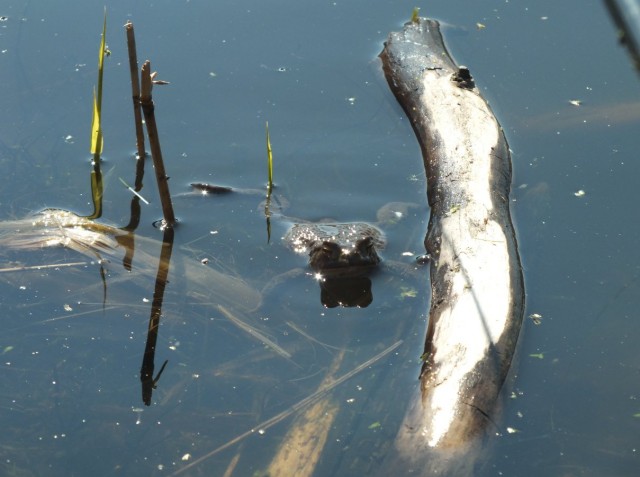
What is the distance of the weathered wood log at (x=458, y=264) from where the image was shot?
363 cm

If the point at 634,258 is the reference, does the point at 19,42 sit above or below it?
above

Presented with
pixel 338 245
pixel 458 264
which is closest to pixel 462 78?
pixel 338 245

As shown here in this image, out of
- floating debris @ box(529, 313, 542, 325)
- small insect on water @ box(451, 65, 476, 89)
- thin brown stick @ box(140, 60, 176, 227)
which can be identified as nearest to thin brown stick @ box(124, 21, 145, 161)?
thin brown stick @ box(140, 60, 176, 227)

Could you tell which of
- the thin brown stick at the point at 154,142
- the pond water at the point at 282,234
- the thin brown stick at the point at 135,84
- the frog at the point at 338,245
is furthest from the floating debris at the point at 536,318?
the thin brown stick at the point at 135,84

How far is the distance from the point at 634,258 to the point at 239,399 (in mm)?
2835

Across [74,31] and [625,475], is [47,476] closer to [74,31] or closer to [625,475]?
[625,475]

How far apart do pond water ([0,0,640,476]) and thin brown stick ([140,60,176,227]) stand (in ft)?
0.59

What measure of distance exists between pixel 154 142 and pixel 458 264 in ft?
6.90

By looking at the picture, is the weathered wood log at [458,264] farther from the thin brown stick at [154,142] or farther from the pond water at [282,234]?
the thin brown stick at [154,142]

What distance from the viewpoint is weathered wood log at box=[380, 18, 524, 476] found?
3.63 metres

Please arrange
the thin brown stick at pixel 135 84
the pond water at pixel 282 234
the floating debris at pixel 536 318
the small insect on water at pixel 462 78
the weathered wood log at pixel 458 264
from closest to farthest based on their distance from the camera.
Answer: the weathered wood log at pixel 458 264, the pond water at pixel 282 234, the floating debris at pixel 536 318, the thin brown stick at pixel 135 84, the small insect on water at pixel 462 78

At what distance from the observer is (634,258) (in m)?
5.15

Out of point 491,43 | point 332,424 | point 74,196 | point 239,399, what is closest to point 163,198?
point 74,196

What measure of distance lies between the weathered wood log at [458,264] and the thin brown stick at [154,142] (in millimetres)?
1825
